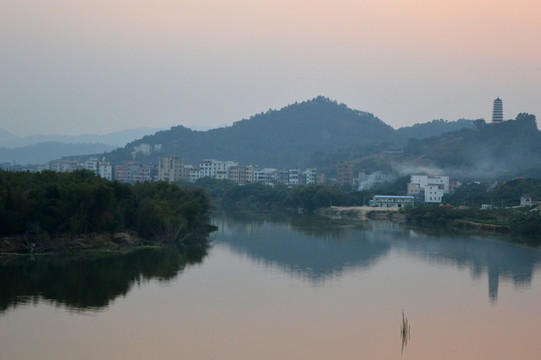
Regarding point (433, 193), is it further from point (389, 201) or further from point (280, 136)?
point (280, 136)

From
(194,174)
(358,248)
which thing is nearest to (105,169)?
(194,174)

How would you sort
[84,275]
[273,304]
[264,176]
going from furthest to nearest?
[264,176], [84,275], [273,304]

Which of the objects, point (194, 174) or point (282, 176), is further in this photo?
point (282, 176)

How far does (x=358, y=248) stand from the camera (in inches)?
647

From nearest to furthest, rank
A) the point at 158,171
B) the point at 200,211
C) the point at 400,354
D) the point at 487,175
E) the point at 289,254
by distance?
1. the point at 400,354
2. the point at 289,254
3. the point at 200,211
4. the point at 487,175
5. the point at 158,171

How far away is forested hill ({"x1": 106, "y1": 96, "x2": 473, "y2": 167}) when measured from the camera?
6781cm

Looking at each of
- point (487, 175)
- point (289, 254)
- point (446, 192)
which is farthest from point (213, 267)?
point (487, 175)

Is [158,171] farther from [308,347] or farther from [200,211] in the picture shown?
[308,347]

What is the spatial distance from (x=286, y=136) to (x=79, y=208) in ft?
208

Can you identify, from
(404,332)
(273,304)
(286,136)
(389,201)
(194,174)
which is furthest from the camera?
(286,136)

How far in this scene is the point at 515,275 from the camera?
12516 mm

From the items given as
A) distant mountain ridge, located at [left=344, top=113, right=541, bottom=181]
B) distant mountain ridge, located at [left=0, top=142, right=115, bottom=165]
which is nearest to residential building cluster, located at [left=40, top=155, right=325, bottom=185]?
distant mountain ridge, located at [left=344, top=113, right=541, bottom=181]

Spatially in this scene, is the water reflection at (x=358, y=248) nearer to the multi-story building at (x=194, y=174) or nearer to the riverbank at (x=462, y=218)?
the riverbank at (x=462, y=218)

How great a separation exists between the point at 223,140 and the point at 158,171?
83.4ft
